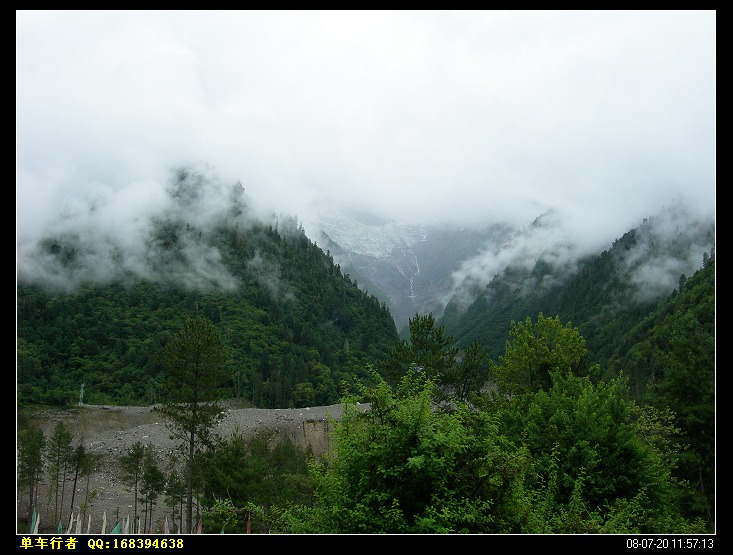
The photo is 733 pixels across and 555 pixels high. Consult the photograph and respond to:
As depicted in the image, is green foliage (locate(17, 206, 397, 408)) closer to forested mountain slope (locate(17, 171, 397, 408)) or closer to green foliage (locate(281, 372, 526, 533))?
forested mountain slope (locate(17, 171, 397, 408))

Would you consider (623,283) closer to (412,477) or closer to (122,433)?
(122,433)

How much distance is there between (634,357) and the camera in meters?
98.8

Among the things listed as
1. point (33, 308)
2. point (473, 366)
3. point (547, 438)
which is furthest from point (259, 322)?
point (547, 438)

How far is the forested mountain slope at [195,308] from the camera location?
101 meters

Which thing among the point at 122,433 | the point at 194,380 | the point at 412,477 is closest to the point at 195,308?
the point at 122,433

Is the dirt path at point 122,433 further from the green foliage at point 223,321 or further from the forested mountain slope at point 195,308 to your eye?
the forested mountain slope at point 195,308

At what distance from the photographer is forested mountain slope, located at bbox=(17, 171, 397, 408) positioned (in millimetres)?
100938

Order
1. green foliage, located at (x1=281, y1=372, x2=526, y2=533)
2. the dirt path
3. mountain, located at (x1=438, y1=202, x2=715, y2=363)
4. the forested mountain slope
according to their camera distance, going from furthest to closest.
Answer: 1. mountain, located at (x1=438, y1=202, x2=715, y2=363)
2. the forested mountain slope
3. the dirt path
4. green foliage, located at (x1=281, y1=372, x2=526, y2=533)

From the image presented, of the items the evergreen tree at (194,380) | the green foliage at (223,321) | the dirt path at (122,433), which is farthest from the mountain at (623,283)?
the evergreen tree at (194,380)

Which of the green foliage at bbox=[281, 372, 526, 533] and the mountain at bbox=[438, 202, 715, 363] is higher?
the mountain at bbox=[438, 202, 715, 363]

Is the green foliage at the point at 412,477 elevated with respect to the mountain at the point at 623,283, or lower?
lower

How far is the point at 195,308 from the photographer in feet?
415

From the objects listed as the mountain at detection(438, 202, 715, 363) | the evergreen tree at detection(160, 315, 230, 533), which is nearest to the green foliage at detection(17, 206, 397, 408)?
the mountain at detection(438, 202, 715, 363)
